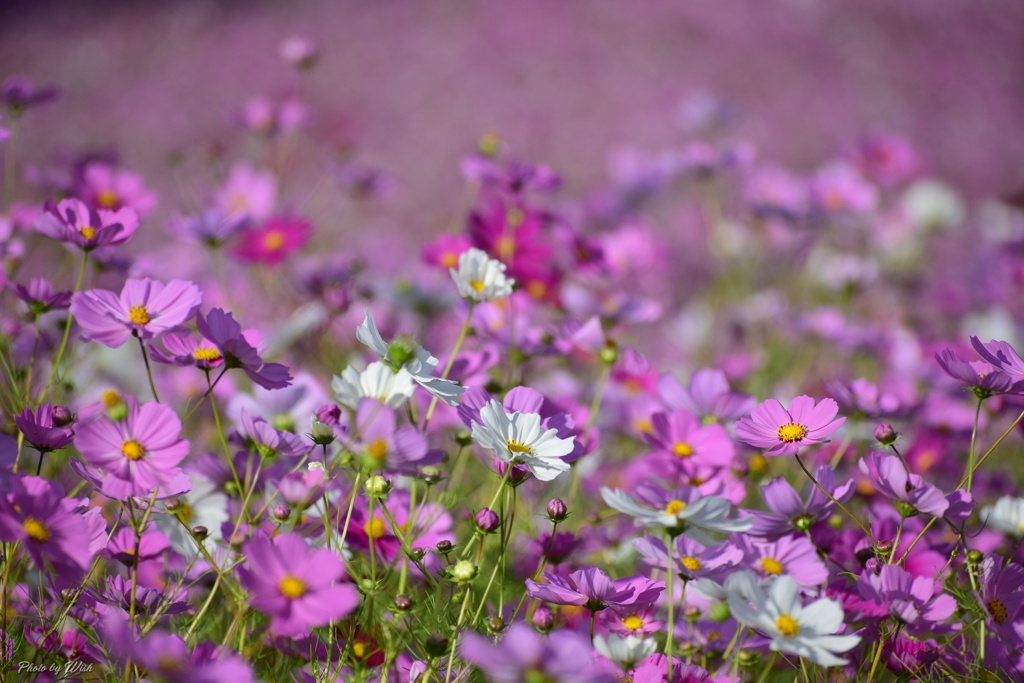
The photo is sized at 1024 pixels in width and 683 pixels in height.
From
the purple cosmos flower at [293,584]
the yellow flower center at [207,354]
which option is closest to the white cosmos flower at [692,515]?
the purple cosmos flower at [293,584]

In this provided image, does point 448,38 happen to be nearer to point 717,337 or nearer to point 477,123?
point 477,123

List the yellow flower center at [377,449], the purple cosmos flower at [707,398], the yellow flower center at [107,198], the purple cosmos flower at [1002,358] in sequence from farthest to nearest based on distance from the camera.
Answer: the yellow flower center at [107,198] → the purple cosmos flower at [707,398] → the purple cosmos flower at [1002,358] → the yellow flower center at [377,449]

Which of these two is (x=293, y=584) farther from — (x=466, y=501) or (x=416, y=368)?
(x=466, y=501)

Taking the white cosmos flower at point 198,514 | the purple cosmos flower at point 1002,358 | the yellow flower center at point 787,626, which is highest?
the purple cosmos flower at point 1002,358

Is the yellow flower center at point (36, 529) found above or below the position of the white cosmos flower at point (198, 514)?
above

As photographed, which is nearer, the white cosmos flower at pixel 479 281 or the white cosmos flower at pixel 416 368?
the white cosmos flower at pixel 416 368

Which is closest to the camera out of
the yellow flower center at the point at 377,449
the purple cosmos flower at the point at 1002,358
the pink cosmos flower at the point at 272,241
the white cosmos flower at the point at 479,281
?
the yellow flower center at the point at 377,449

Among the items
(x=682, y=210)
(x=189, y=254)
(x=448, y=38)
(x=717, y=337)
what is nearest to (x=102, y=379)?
(x=189, y=254)

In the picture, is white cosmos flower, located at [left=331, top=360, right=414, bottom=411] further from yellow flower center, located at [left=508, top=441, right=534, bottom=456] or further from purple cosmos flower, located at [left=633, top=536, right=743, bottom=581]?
purple cosmos flower, located at [left=633, top=536, right=743, bottom=581]

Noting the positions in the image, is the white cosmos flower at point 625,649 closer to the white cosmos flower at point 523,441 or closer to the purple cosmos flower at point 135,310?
the white cosmos flower at point 523,441
